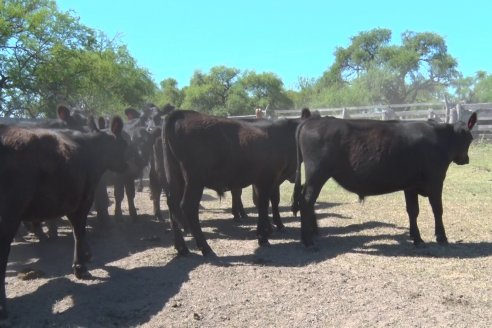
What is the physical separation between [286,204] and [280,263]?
Result: 5282mm

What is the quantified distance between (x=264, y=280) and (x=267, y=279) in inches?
1.8

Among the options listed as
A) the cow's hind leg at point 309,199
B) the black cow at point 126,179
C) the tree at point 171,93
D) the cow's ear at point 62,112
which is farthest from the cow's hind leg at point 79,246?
the tree at point 171,93

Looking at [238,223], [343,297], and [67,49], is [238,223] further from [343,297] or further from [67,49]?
[67,49]

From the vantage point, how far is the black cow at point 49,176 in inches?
190

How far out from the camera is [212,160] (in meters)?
6.97

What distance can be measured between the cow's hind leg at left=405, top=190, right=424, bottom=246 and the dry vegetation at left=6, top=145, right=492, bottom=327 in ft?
0.68

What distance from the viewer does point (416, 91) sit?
182 feet

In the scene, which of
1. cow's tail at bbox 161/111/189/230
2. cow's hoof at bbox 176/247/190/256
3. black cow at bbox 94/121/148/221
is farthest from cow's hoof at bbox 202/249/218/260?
black cow at bbox 94/121/148/221

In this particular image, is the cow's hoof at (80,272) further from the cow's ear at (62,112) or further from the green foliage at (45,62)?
the green foliage at (45,62)

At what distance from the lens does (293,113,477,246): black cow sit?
7164 millimetres

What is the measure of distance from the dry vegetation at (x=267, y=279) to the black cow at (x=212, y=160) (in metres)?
0.61

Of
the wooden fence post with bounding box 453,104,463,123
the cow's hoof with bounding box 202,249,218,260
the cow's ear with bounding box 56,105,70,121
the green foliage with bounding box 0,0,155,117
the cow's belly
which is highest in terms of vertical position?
the green foliage with bounding box 0,0,155,117

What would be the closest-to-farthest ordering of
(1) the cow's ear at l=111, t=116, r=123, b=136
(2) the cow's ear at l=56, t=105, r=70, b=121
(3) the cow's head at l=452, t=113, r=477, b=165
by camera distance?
1. (1) the cow's ear at l=111, t=116, r=123, b=136
2. (3) the cow's head at l=452, t=113, r=477, b=165
3. (2) the cow's ear at l=56, t=105, r=70, b=121

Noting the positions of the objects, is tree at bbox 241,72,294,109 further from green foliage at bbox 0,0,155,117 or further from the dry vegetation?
the dry vegetation
